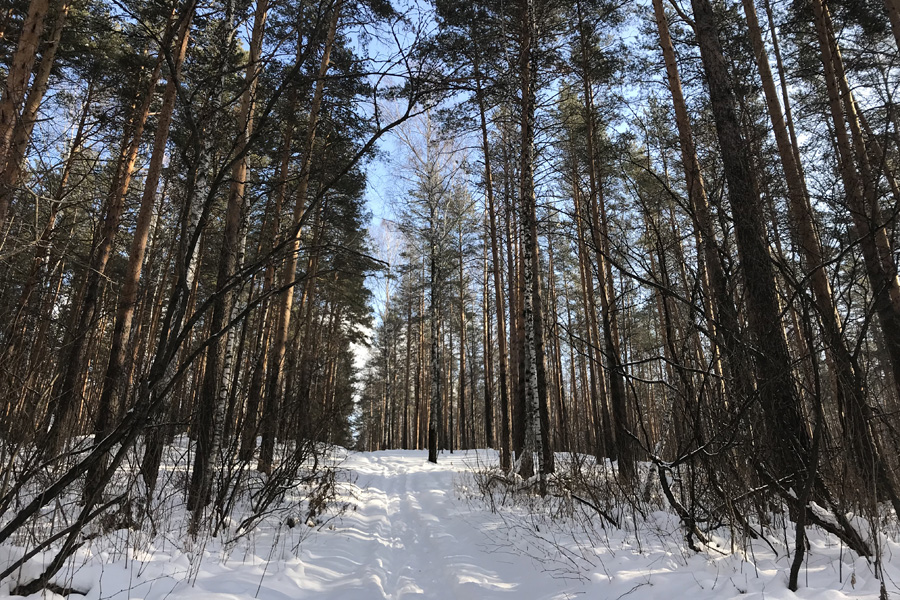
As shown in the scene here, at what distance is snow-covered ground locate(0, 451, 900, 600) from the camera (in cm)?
254

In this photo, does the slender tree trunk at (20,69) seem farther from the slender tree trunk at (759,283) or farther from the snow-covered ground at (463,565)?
the slender tree trunk at (759,283)

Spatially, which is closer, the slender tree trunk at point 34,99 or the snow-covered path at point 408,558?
the snow-covered path at point 408,558

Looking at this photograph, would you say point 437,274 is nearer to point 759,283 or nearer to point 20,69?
point 20,69

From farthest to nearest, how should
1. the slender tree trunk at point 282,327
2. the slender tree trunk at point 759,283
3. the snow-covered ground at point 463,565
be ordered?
the slender tree trunk at point 282,327
the slender tree trunk at point 759,283
the snow-covered ground at point 463,565

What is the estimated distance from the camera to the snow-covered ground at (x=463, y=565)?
2543 millimetres

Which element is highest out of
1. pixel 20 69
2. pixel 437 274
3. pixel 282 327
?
pixel 437 274

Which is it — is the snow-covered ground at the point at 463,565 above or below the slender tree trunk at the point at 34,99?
below

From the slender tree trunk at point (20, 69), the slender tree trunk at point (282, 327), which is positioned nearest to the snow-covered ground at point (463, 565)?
the slender tree trunk at point (282, 327)

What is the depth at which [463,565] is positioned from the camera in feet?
13.4

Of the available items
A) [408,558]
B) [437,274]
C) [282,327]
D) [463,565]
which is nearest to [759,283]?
[463,565]

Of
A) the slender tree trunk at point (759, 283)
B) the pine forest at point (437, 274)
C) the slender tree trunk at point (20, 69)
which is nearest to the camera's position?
the pine forest at point (437, 274)

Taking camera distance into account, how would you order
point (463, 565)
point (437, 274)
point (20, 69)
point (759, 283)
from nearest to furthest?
point (759, 283), point (463, 565), point (20, 69), point (437, 274)

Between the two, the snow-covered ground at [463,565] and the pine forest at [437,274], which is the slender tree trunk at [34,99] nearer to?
the pine forest at [437,274]

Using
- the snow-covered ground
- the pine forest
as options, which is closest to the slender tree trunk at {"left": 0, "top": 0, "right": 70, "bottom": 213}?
the pine forest
